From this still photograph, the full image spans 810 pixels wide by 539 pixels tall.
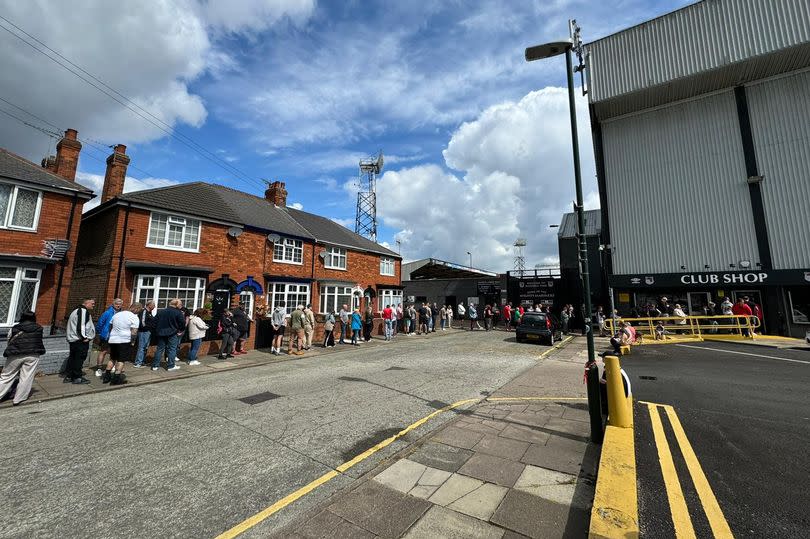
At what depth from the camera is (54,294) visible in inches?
463

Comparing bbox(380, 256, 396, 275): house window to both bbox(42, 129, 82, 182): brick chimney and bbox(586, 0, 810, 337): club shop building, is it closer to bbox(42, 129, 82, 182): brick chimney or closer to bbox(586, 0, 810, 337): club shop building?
bbox(586, 0, 810, 337): club shop building

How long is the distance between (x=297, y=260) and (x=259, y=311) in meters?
6.83

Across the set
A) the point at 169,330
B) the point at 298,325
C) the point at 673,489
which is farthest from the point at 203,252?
the point at 673,489

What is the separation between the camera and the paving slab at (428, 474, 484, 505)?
3229 mm

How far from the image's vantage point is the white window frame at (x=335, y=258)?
22.2 meters

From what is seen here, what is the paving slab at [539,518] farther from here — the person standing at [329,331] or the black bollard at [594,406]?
the person standing at [329,331]

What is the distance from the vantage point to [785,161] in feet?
62.0

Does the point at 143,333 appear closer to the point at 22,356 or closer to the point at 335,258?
the point at 22,356

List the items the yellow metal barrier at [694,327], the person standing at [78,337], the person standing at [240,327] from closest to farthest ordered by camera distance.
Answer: the person standing at [78,337] < the person standing at [240,327] < the yellow metal barrier at [694,327]

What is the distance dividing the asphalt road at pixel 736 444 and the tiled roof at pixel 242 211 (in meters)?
17.2

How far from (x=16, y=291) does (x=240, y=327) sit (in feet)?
22.6

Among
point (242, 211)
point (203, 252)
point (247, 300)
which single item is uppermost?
point (242, 211)

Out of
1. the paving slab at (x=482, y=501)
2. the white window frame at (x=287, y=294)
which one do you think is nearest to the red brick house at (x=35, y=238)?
the white window frame at (x=287, y=294)

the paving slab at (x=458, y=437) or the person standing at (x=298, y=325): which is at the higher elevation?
the person standing at (x=298, y=325)
